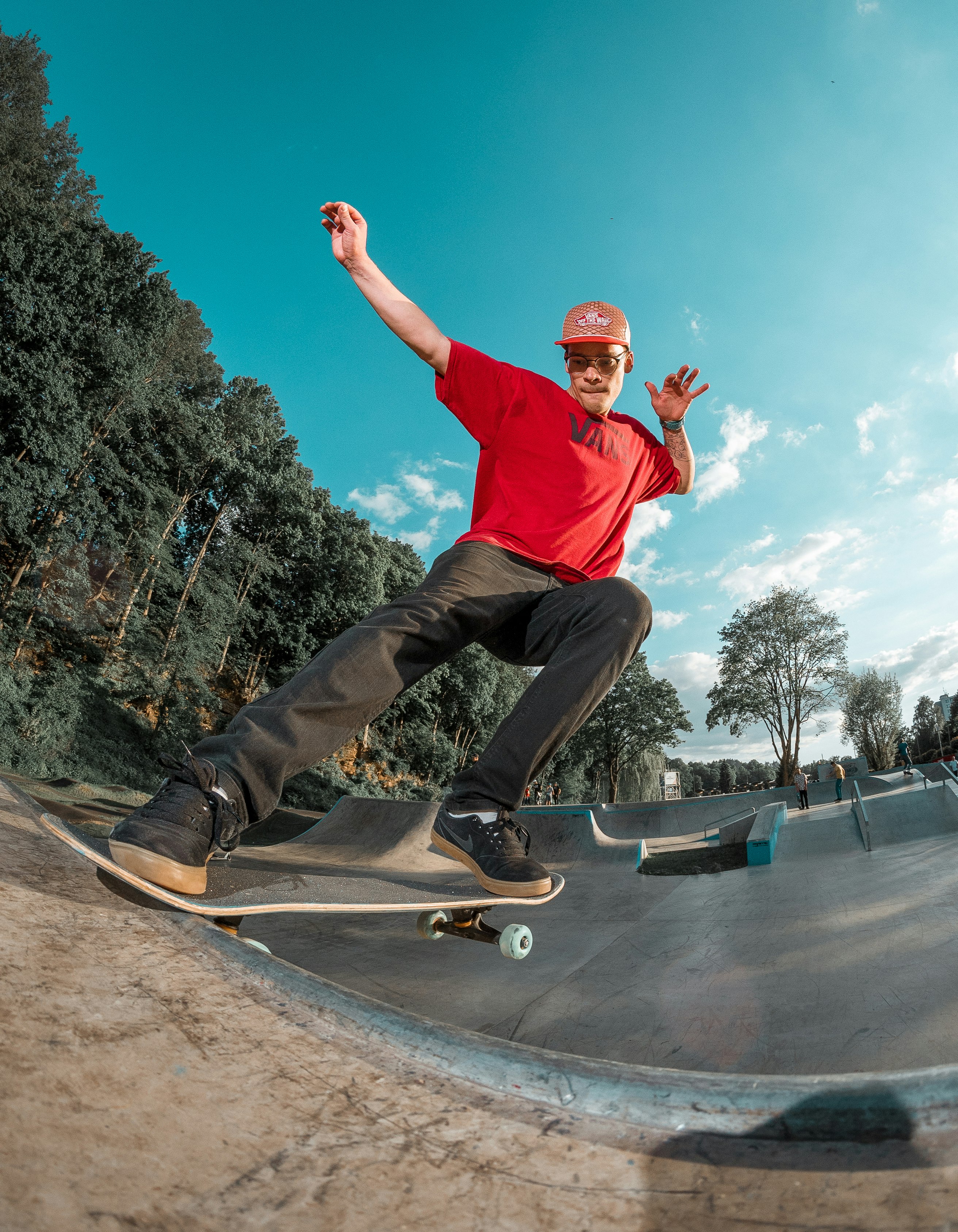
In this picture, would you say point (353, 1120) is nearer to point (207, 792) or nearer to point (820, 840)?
point (207, 792)

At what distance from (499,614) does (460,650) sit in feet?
0.72

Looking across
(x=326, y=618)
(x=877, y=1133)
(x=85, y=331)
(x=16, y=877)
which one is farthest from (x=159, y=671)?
(x=877, y=1133)

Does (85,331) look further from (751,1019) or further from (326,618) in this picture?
(751,1019)

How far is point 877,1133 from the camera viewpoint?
0.70 meters

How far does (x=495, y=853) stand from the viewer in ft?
6.60

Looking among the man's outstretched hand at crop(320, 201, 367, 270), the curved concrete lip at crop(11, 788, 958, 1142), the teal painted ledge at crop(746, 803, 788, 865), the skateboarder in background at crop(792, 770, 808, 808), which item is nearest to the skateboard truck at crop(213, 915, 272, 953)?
the curved concrete lip at crop(11, 788, 958, 1142)

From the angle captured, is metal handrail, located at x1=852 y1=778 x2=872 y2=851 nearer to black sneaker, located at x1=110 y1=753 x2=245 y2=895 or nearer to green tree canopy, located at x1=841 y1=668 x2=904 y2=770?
black sneaker, located at x1=110 y1=753 x2=245 y2=895

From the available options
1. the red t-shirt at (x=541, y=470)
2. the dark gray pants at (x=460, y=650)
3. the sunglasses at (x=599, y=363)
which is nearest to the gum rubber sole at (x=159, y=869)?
the dark gray pants at (x=460, y=650)

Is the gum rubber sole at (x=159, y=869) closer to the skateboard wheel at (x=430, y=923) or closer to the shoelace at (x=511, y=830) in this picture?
the shoelace at (x=511, y=830)

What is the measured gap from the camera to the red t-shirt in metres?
2.36

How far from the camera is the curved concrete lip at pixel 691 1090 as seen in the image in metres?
0.71

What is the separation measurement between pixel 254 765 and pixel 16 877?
60 centimetres

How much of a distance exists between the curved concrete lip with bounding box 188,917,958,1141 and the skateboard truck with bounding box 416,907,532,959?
1344 millimetres

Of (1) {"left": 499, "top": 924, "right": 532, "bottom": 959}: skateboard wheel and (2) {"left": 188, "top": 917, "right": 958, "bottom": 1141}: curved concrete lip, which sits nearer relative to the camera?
(2) {"left": 188, "top": 917, "right": 958, "bottom": 1141}: curved concrete lip
